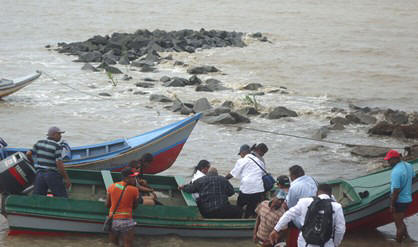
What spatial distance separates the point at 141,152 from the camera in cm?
1174

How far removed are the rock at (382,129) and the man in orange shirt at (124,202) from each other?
10.5 meters

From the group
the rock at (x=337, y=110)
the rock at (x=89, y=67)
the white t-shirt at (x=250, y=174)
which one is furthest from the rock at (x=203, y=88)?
the white t-shirt at (x=250, y=174)

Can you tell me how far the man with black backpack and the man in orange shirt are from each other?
7.71 feet

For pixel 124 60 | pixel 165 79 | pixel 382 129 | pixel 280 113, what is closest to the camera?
pixel 382 129

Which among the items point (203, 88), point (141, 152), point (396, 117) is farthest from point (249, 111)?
point (141, 152)

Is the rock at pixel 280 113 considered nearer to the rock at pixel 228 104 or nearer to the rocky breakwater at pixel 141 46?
the rock at pixel 228 104

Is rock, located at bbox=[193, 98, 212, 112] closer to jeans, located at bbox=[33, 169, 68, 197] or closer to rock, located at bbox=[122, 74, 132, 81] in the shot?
rock, located at bbox=[122, 74, 132, 81]

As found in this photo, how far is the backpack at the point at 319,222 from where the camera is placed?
6609 millimetres

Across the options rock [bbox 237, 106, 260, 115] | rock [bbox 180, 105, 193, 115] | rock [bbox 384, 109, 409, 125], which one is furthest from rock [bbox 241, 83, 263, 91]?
rock [bbox 384, 109, 409, 125]

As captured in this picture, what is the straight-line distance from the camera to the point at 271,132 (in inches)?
693

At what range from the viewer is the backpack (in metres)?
6.61

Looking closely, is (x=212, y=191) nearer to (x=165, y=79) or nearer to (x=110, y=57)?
(x=165, y=79)

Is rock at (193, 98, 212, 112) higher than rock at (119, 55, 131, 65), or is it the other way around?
rock at (119, 55, 131, 65)

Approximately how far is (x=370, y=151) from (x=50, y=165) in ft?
29.2
